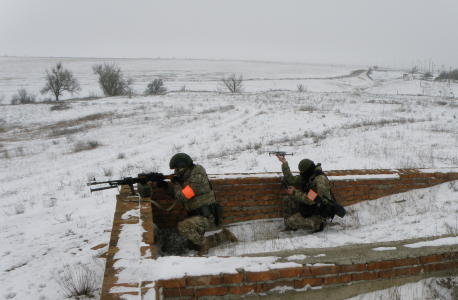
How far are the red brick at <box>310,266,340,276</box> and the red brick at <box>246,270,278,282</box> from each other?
299 mm

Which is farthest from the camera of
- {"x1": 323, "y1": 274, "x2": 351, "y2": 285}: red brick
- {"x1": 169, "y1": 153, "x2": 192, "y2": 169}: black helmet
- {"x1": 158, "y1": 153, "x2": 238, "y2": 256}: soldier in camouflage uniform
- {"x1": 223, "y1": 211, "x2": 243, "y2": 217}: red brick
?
{"x1": 223, "y1": 211, "x2": 243, "y2": 217}: red brick

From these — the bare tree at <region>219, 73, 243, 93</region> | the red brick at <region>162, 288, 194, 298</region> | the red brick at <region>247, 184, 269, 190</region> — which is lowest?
the red brick at <region>162, 288, 194, 298</region>

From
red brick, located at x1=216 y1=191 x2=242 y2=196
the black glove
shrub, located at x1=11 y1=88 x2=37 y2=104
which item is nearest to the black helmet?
the black glove

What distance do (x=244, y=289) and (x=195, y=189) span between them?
5.08 ft

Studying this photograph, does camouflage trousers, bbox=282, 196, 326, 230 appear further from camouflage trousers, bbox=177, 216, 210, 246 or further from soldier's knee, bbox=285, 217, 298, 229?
camouflage trousers, bbox=177, 216, 210, 246

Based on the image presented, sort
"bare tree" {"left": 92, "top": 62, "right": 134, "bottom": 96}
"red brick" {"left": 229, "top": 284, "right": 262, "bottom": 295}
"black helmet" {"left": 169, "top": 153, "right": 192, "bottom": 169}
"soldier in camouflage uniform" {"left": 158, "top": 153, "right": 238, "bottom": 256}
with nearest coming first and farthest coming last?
"red brick" {"left": 229, "top": 284, "right": 262, "bottom": 295} → "soldier in camouflage uniform" {"left": 158, "top": 153, "right": 238, "bottom": 256} → "black helmet" {"left": 169, "top": 153, "right": 192, "bottom": 169} → "bare tree" {"left": 92, "top": 62, "right": 134, "bottom": 96}

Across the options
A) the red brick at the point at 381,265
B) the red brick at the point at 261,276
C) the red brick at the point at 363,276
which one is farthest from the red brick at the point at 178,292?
the red brick at the point at 381,265

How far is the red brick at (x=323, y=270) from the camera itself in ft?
7.39

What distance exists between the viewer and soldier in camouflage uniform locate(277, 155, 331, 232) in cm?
364

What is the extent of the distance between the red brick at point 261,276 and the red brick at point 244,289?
0.06 metres

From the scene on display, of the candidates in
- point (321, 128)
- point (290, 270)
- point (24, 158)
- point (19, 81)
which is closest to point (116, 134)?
point (24, 158)

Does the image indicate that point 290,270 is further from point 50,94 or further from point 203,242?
point 50,94

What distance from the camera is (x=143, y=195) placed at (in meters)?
3.44

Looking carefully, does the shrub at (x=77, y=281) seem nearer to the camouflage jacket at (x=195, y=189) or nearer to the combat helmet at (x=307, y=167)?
the camouflage jacket at (x=195, y=189)
